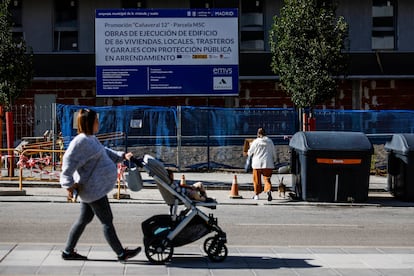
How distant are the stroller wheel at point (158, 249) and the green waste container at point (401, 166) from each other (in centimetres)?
1016

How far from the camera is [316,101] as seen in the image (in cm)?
2214

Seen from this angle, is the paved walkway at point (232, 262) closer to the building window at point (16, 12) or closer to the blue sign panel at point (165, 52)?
the blue sign panel at point (165, 52)

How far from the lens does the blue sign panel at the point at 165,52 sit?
26.8 m

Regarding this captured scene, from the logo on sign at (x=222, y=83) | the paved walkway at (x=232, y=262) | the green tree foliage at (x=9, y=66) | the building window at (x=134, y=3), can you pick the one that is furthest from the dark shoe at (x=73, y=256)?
the building window at (x=134, y=3)

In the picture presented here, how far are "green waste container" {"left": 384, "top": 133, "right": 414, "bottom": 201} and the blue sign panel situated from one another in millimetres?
9810

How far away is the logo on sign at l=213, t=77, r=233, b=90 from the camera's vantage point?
27.1 meters

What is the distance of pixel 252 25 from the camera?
104 ft

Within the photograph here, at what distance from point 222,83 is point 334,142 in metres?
10.9

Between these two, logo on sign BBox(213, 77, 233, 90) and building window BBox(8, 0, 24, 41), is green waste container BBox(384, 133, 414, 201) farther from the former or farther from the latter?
building window BBox(8, 0, 24, 41)

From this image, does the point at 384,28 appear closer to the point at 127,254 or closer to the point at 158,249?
the point at 158,249

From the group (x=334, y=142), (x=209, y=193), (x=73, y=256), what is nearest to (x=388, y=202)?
(x=334, y=142)

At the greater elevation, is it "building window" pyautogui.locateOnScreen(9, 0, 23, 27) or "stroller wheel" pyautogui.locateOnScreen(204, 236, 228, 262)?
"building window" pyautogui.locateOnScreen(9, 0, 23, 27)

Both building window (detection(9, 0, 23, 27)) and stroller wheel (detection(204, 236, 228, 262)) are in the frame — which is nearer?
stroller wheel (detection(204, 236, 228, 262))

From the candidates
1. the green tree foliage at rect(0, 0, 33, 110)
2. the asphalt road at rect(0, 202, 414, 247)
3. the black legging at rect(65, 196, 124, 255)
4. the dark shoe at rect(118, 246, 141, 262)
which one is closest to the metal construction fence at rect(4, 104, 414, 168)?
the green tree foliage at rect(0, 0, 33, 110)
